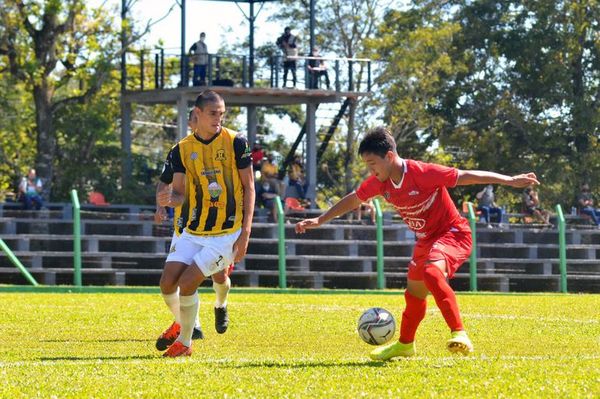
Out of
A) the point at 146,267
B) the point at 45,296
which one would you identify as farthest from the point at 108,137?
the point at 45,296

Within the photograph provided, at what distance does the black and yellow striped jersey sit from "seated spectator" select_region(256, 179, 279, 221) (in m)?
18.5

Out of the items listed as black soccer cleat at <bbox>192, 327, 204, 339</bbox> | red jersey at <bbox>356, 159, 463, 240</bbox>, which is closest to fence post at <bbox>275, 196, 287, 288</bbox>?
black soccer cleat at <bbox>192, 327, 204, 339</bbox>

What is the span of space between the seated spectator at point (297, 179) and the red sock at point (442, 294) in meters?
23.5

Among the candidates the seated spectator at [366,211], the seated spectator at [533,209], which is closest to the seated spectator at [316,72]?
the seated spectator at [366,211]

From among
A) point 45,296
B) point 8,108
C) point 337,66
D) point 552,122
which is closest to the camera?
point 45,296

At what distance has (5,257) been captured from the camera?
25875mm

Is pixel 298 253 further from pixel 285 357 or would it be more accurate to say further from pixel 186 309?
pixel 285 357

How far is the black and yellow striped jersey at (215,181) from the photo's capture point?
1070 centimetres

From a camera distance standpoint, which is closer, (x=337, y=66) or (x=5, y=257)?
(x=5, y=257)

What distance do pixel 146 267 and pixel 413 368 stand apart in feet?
62.2

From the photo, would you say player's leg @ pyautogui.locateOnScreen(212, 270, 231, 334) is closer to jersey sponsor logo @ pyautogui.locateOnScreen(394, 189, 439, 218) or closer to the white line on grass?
the white line on grass

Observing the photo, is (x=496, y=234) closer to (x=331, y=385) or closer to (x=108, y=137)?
(x=108, y=137)

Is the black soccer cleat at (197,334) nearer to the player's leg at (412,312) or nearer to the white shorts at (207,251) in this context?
the white shorts at (207,251)

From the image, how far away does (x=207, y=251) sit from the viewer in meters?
10.6
